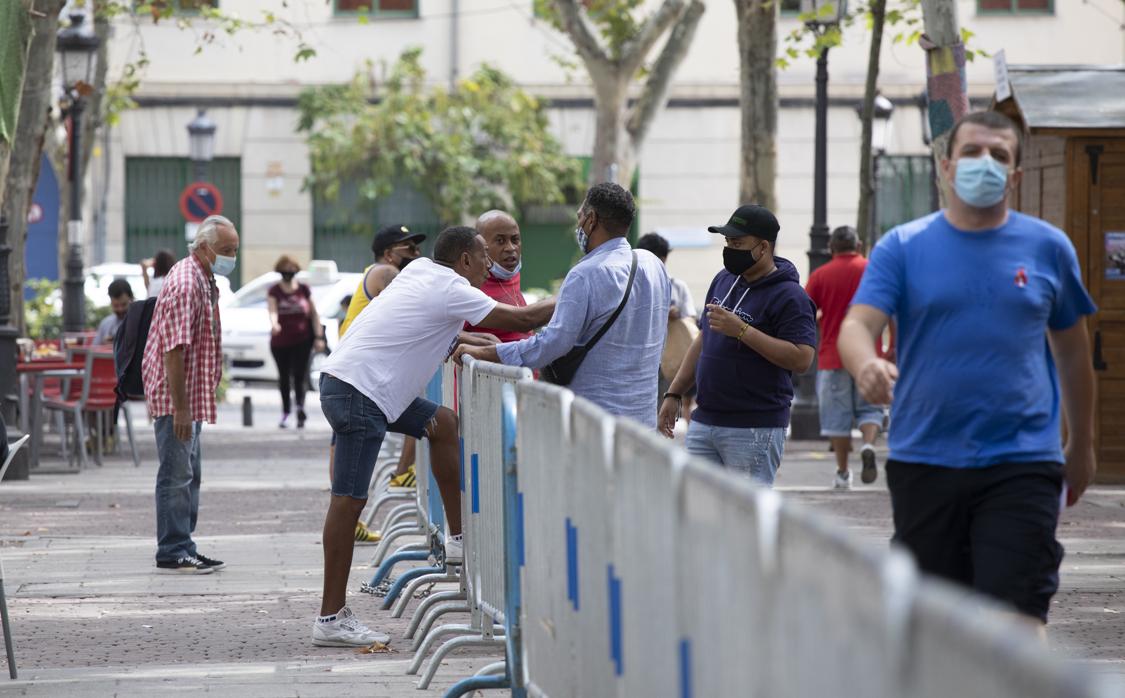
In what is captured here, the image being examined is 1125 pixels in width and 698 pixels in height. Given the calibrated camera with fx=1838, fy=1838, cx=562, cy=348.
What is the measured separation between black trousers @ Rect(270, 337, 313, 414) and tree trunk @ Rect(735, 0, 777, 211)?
16.2ft

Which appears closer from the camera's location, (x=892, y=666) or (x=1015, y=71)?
(x=892, y=666)

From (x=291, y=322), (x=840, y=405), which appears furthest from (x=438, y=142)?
(x=840, y=405)

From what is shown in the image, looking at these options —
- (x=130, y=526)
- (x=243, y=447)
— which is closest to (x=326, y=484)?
(x=130, y=526)

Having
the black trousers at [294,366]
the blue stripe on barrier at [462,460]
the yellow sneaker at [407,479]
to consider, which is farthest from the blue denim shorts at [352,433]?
the black trousers at [294,366]

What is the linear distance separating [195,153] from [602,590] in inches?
1018

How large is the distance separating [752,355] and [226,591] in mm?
3304

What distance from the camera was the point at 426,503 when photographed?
927 cm

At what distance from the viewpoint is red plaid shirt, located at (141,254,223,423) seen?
9.48 metres

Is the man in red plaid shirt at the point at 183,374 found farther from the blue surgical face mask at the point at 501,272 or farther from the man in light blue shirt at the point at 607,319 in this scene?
the man in light blue shirt at the point at 607,319

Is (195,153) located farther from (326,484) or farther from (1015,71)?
(1015,71)

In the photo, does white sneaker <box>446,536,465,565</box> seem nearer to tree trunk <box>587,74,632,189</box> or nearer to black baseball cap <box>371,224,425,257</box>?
black baseball cap <box>371,224,425,257</box>

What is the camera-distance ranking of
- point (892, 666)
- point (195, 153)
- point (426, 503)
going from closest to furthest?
1. point (892, 666)
2. point (426, 503)
3. point (195, 153)

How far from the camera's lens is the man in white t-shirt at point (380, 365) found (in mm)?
7371

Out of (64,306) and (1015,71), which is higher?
(1015,71)
